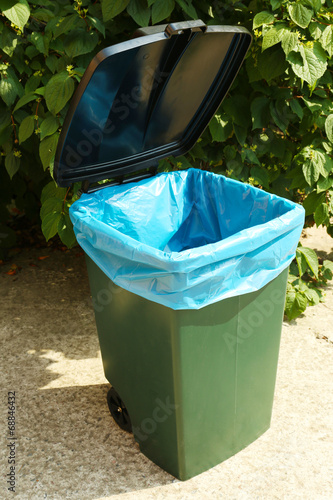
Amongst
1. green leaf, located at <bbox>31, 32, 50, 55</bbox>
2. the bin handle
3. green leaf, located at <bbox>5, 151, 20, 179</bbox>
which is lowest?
green leaf, located at <bbox>5, 151, 20, 179</bbox>

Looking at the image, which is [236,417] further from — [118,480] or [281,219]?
[281,219]

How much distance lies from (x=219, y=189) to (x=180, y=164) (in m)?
0.40

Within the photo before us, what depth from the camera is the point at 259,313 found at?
189 centimetres

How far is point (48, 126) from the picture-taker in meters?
2.30

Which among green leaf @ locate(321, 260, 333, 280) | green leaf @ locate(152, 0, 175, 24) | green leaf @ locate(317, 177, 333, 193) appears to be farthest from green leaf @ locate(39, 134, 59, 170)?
green leaf @ locate(321, 260, 333, 280)

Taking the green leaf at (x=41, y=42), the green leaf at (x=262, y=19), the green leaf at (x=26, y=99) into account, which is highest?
the green leaf at (x=262, y=19)

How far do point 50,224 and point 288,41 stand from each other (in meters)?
1.28

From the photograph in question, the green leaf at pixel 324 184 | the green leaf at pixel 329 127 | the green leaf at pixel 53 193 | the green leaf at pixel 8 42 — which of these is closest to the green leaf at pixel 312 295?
the green leaf at pixel 324 184

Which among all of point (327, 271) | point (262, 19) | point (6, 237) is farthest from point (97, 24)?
point (327, 271)

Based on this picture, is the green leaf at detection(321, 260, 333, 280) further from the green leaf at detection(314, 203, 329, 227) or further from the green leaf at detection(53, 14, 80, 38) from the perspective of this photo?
the green leaf at detection(53, 14, 80, 38)

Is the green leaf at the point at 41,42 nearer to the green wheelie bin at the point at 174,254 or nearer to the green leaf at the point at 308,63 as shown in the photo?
the green wheelie bin at the point at 174,254

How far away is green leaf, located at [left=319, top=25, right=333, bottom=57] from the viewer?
7.65ft

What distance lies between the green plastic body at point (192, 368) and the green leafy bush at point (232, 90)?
712mm

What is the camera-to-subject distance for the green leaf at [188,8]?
2246 mm
